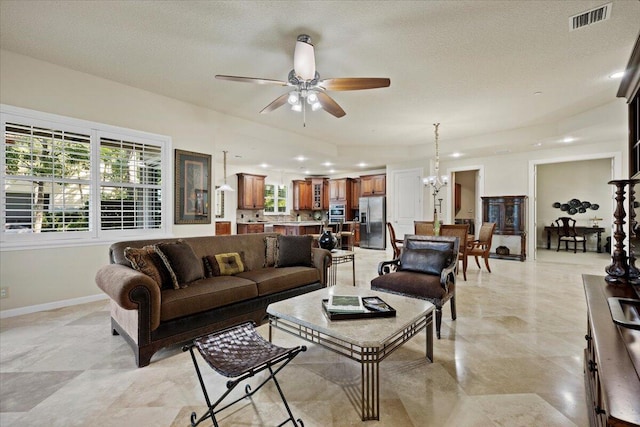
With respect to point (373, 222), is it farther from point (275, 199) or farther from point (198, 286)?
point (198, 286)

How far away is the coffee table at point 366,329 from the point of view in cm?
161

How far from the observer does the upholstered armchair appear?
2732 mm

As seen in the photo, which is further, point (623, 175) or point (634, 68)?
point (623, 175)

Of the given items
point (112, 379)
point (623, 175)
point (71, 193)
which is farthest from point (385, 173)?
point (112, 379)

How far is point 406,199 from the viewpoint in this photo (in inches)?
311

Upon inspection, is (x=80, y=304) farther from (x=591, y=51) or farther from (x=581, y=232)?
(x=581, y=232)

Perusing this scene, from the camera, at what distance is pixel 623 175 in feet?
18.6

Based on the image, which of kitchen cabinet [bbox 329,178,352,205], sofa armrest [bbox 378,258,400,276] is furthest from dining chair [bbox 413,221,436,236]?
kitchen cabinet [bbox 329,178,352,205]

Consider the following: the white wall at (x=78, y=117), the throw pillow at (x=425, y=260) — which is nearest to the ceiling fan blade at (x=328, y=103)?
the throw pillow at (x=425, y=260)

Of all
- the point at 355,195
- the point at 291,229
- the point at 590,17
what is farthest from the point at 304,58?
the point at 355,195

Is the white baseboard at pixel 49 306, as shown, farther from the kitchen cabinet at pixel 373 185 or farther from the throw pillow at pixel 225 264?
the kitchen cabinet at pixel 373 185

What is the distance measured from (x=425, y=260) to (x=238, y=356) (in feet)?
7.35

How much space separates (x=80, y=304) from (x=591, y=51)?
649cm

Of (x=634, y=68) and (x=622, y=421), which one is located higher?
(x=634, y=68)
